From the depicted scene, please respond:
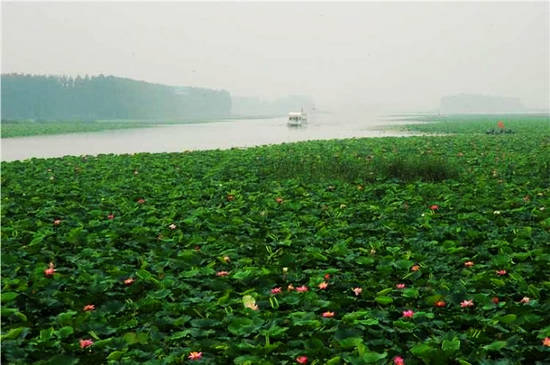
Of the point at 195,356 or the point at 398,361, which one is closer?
the point at 398,361

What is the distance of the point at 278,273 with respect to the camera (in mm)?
4305

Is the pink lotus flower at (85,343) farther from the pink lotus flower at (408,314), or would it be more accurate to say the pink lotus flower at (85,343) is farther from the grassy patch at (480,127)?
the grassy patch at (480,127)

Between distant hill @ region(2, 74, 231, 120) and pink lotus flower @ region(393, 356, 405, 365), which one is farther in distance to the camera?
distant hill @ region(2, 74, 231, 120)

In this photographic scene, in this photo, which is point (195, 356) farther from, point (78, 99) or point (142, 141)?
point (78, 99)

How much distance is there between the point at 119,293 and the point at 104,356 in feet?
3.43

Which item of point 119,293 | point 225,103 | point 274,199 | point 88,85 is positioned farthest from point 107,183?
point 225,103

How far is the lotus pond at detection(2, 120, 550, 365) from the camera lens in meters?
2.96

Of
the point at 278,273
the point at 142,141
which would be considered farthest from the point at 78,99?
the point at 278,273

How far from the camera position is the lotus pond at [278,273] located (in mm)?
2959

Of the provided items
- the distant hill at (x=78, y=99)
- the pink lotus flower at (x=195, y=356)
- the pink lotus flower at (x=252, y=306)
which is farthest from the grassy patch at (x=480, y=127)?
the distant hill at (x=78, y=99)

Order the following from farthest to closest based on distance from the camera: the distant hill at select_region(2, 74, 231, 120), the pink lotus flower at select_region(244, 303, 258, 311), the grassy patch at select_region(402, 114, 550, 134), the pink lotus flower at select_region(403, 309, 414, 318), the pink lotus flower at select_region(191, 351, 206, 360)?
the distant hill at select_region(2, 74, 231, 120) → the grassy patch at select_region(402, 114, 550, 134) → the pink lotus flower at select_region(244, 303, 258, 311) → the pink lotus flower at select_region(403, 309, 414, 318) → the pink lotus flower at select_region(191, 351, 206, 360)

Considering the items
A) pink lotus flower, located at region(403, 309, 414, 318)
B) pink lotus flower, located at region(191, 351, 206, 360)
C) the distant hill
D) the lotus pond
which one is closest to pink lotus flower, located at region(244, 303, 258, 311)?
the lotus pond

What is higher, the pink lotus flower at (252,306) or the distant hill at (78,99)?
the distant hill at (78,99)

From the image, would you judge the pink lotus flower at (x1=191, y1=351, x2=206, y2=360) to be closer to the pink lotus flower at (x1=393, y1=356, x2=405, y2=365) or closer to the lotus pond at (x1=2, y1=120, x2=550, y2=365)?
the lotus pond at (x1=2, y1=120, x2=550, y2=365)
